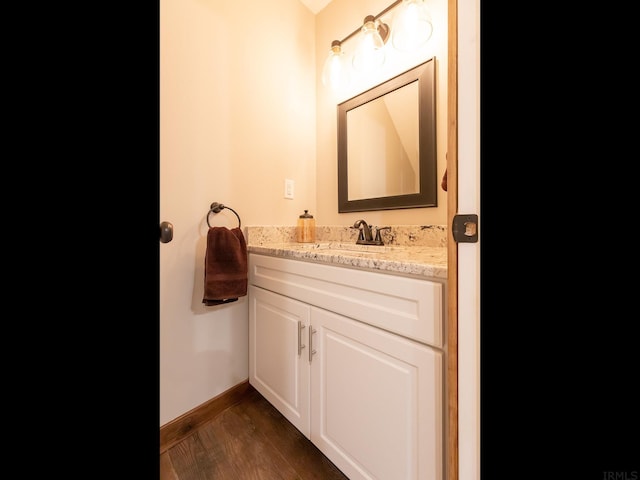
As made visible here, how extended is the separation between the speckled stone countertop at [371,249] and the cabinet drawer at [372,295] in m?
0.03

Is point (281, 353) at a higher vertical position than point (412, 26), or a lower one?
lower

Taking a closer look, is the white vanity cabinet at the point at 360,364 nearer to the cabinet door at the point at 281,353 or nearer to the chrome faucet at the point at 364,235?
the cabinet door at the point at 281,353

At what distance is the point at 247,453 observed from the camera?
1035 mm

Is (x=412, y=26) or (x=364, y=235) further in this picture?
(x=364, y=235)

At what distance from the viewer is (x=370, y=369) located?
0.80 meters

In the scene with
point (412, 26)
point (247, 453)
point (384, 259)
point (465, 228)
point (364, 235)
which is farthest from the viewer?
point (364, 235)

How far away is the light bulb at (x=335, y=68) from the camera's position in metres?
1.48

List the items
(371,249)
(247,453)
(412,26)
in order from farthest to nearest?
1. (371,249)
2. (412,26)
3. (247,453)

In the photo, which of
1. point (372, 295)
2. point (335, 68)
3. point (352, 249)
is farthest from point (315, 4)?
point (372, 295)

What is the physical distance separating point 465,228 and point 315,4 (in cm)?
192

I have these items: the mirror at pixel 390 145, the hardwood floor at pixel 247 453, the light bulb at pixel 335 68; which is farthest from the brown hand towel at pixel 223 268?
the light bulb at pixel 335 68

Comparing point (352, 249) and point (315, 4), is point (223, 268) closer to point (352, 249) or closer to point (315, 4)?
point (352, 249)
